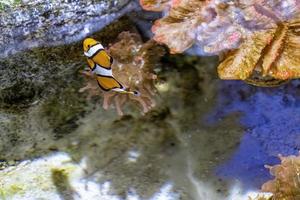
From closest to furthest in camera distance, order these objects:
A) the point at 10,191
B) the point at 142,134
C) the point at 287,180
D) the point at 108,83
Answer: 1. the point at 287,180
2. the point at 10,191
3. the point at 108,83
4. the point at 142,134

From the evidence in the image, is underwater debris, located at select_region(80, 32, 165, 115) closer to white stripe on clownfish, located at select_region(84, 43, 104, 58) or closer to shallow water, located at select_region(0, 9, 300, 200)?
shallow water, located at select_region(0, 9, 300, 200)

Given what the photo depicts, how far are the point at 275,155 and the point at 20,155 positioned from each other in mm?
1526

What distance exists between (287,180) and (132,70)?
1.17 meters

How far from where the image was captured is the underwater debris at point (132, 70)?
11.9 ft

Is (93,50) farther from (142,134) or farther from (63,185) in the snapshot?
(63,185)

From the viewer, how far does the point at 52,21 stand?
357 centimetres

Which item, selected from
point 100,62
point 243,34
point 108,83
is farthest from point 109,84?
point 243,34

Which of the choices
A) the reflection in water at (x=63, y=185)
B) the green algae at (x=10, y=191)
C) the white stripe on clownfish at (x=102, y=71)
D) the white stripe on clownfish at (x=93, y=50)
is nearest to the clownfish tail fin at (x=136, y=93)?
the white stripe on clownfish at (x=102, y=71)

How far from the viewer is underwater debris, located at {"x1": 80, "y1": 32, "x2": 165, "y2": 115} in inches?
143

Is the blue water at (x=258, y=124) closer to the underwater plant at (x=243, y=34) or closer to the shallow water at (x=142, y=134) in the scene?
the shallow water at (x=142, y=134)

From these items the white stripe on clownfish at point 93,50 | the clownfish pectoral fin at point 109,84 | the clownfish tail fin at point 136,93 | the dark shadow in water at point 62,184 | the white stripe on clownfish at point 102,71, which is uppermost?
the white stripe on clownfish at point 93,50

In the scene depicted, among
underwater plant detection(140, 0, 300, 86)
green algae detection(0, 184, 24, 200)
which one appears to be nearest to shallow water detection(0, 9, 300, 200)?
green algae detection(0, 184, 24, 200)

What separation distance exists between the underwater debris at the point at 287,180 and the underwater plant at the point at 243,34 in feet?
1.70

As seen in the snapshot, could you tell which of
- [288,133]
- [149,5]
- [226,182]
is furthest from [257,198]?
[149,5]
